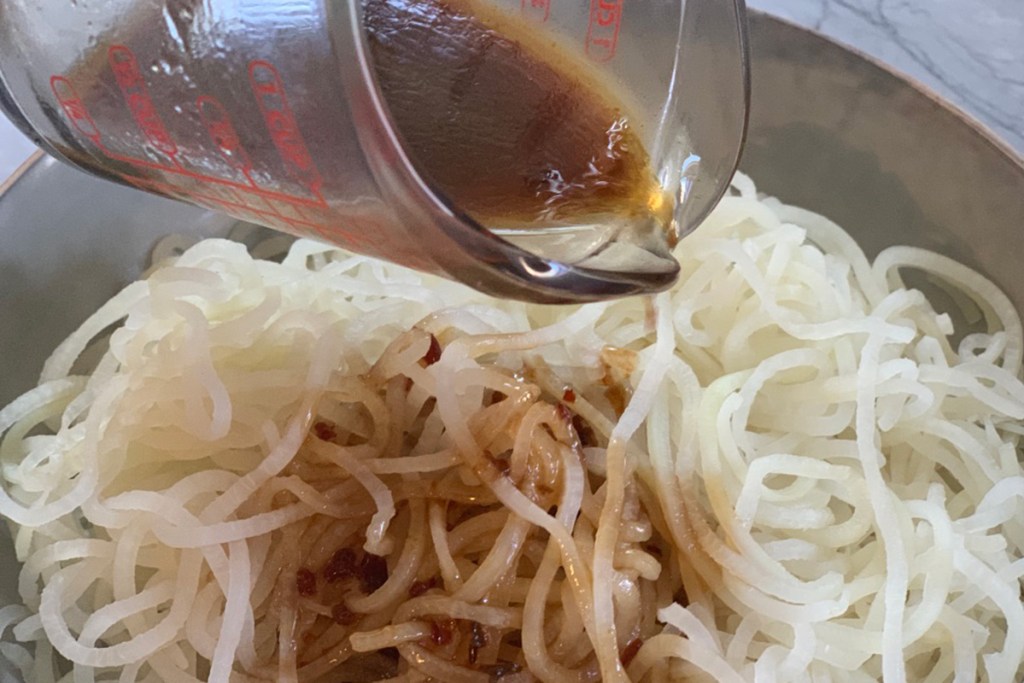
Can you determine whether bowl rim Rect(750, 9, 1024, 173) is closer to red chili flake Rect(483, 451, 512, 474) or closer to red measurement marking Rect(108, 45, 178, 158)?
red chili flake Rect(483, 451, 512, 474)

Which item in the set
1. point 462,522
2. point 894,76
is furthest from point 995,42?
point 462,522

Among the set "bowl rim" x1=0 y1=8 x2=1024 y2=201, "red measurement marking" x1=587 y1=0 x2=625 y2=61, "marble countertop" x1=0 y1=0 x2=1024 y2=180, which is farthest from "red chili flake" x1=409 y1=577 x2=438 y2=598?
"marble countertop" x1=0 y1=0 x2=1024 y2=180

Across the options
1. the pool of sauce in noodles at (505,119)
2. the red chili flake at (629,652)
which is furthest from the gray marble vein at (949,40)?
the red chili flake at (629,652)

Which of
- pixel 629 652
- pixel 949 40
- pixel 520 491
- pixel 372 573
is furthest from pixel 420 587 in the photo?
pixel 949 40

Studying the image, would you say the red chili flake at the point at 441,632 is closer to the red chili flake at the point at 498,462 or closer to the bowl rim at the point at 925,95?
the red chili flake at the point at 498,462

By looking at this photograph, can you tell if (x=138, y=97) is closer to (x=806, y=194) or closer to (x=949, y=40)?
(x=806, y=194)

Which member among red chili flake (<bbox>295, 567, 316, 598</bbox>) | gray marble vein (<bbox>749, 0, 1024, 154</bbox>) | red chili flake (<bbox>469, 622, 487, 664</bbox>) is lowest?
red chili flake (<bbox>469, 622, 487, 664</bbox>)
